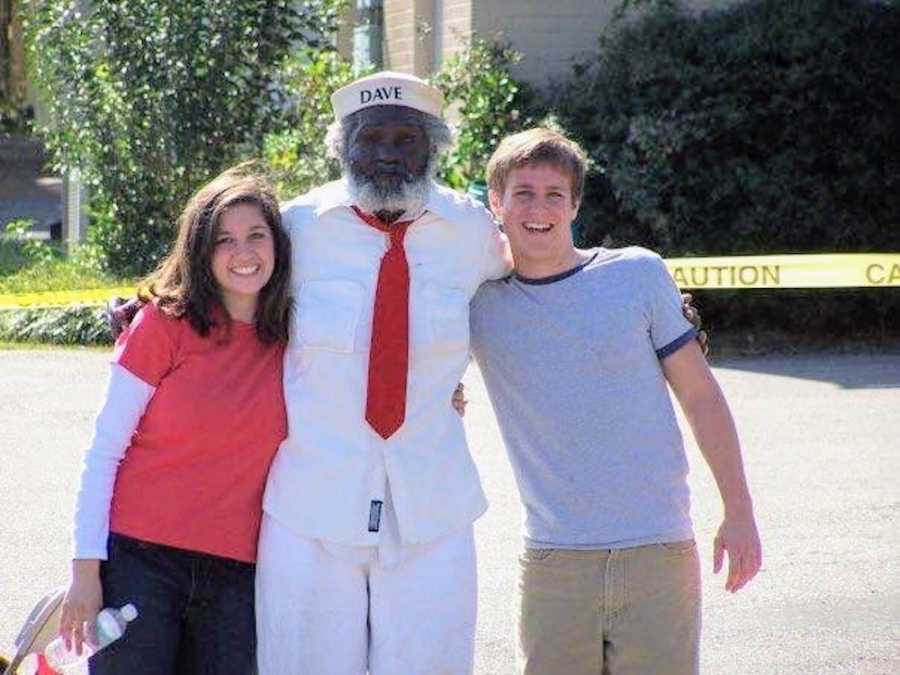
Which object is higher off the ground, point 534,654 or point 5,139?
point 5,139

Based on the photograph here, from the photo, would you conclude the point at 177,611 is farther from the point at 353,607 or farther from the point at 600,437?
the point at 600,437

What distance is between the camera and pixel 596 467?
407 centimetres

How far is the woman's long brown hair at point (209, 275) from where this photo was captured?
158 inches

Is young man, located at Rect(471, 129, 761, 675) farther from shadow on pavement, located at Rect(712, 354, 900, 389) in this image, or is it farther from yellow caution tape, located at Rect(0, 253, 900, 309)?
shadow on pavement, located at Rect(712, 354, 900, 389)

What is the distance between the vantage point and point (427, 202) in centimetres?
416

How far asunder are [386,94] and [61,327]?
31.8 ft

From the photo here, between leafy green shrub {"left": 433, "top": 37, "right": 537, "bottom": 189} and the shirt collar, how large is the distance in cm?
955

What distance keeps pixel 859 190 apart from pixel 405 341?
928cm

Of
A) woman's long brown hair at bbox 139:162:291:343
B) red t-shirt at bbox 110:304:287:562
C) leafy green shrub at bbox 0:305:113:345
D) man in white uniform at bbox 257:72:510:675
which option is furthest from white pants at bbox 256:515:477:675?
leafy green shrub at bbox 0:305:113:345

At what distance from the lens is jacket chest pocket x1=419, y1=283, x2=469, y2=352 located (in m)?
4.05

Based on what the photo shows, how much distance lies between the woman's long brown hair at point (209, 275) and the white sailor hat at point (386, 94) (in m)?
0.30

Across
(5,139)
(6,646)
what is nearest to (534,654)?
(6,646)

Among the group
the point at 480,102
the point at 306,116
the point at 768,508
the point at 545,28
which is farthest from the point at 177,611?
the point at 306,116

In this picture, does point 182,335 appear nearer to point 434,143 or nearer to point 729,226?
point 434,143
